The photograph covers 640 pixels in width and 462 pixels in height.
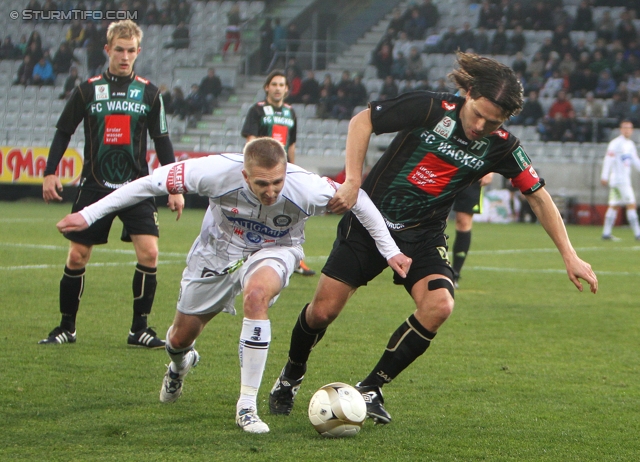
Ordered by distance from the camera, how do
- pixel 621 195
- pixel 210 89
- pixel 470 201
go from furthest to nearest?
pixel 210 89 → pixel 621 195 → pixel 470 201

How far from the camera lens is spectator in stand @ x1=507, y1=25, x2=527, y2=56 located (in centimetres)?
2414

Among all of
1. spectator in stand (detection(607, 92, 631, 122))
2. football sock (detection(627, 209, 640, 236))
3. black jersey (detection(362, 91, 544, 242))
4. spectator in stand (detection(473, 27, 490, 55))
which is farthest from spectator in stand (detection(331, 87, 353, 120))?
black jersey (detection(362, 91, 544, 242))

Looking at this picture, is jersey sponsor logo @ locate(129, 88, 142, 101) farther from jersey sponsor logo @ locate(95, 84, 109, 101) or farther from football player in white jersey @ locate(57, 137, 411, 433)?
football player in white jersey @ locate(57, 137, 411, 433)

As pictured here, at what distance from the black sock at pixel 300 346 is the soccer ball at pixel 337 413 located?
15.0 inches

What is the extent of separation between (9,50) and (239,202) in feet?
85.5

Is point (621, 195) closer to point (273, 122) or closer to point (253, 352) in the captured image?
point (273, 122)

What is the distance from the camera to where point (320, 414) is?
410 cm

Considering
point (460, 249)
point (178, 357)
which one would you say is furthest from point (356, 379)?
point (460, 249)

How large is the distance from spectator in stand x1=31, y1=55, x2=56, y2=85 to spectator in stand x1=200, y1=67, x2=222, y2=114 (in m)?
4.77

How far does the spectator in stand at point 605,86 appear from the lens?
898 inches

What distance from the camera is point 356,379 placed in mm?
5281

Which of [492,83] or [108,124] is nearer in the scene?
[492,83]

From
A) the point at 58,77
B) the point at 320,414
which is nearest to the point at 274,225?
the point at 320,414

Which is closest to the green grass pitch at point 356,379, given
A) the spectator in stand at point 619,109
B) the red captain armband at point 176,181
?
the red captain armband at point 176,181
